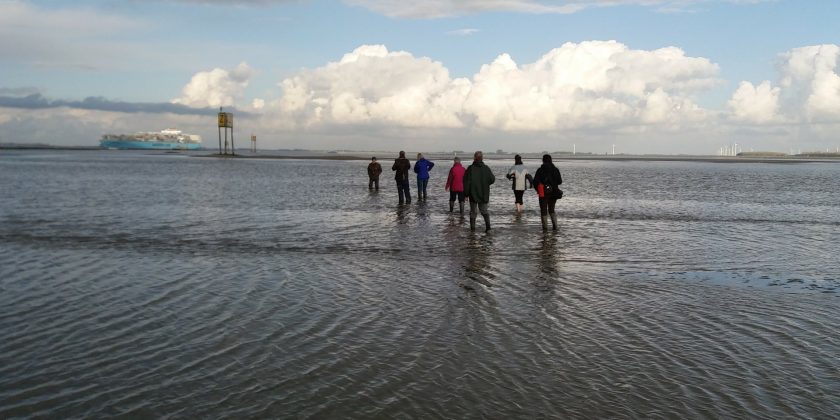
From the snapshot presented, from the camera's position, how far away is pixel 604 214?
23109 mm

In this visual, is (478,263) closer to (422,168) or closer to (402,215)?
(402,215)

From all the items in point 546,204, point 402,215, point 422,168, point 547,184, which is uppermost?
point 422,168

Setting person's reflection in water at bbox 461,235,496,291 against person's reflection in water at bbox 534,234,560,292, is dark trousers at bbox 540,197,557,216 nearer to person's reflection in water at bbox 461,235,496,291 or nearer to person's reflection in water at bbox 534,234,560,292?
person's reflection in water at bbox 534,234,560,292

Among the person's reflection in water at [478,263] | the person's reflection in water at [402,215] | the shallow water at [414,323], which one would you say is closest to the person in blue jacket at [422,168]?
the person's reflection in water at [402,215]

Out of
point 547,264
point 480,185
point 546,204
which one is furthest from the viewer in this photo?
point 546,204

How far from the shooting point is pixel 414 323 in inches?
316

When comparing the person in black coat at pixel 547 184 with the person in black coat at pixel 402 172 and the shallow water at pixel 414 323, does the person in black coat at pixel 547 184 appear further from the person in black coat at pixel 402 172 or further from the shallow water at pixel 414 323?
the person in black coat at pixel 402 172

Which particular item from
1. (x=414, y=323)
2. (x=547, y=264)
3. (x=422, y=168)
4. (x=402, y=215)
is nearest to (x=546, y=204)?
(x=547, y=264)

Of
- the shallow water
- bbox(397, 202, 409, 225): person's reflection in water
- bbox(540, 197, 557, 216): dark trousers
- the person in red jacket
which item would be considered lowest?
the shallow water

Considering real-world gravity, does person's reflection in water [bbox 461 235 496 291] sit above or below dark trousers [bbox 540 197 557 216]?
below

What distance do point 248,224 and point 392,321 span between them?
11.8 meters

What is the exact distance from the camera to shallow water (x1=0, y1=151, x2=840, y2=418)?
222 inches

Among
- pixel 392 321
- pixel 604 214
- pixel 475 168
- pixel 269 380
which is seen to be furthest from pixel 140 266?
pixel 604 214

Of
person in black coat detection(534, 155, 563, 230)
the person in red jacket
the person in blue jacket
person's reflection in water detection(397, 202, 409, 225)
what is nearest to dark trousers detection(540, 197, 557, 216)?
person in black coat detection(534, 155, 563, 230)
